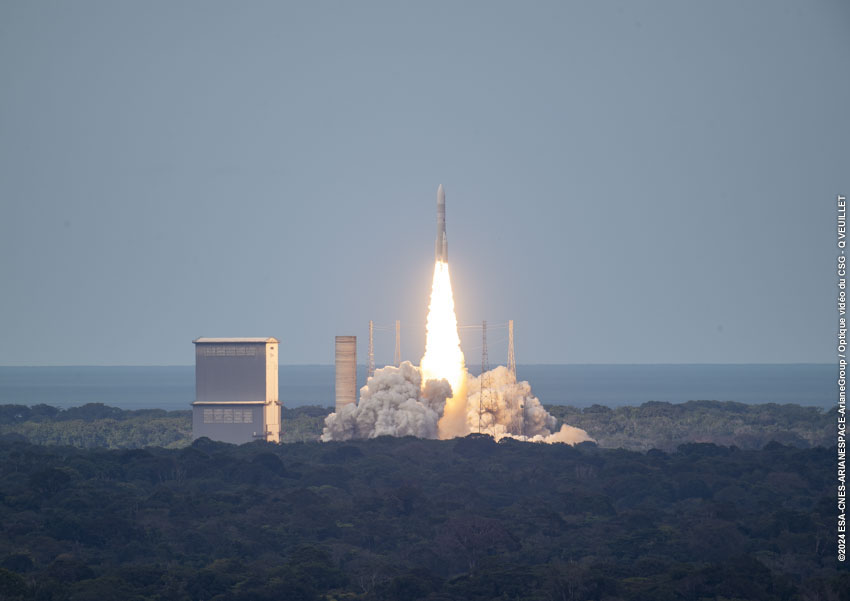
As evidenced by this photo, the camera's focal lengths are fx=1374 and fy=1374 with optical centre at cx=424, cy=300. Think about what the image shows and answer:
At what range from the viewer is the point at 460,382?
433 feet

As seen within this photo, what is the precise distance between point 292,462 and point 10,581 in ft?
175

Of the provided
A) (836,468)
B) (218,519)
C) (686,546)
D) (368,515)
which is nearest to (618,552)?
(686,546)

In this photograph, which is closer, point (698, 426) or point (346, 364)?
point (346, 364)

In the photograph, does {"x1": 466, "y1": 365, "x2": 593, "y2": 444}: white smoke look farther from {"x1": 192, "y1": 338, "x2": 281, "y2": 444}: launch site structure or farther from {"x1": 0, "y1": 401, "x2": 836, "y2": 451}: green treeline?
{"x1": 192, "y1": 338, "x2": 281, "y2": 444}: launch site structure

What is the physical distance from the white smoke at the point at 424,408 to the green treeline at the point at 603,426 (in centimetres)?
1804

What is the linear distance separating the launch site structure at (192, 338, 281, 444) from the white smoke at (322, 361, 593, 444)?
800 cm

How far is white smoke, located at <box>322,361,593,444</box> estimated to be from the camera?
128m

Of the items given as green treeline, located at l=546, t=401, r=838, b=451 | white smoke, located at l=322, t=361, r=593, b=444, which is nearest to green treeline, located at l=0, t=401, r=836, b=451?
green treeline, located at l=546, t=401, r=838, b=451

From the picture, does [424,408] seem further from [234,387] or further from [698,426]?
[698,426]

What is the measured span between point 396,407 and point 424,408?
265 cm

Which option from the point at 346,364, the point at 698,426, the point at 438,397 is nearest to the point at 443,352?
the point at 438,397

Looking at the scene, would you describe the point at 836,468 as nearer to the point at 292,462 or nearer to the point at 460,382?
the point at 460,382

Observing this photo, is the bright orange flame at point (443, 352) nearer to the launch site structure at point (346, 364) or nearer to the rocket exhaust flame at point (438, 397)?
the rocket exhaust flame at point (438, 397)

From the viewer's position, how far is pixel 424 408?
130m
